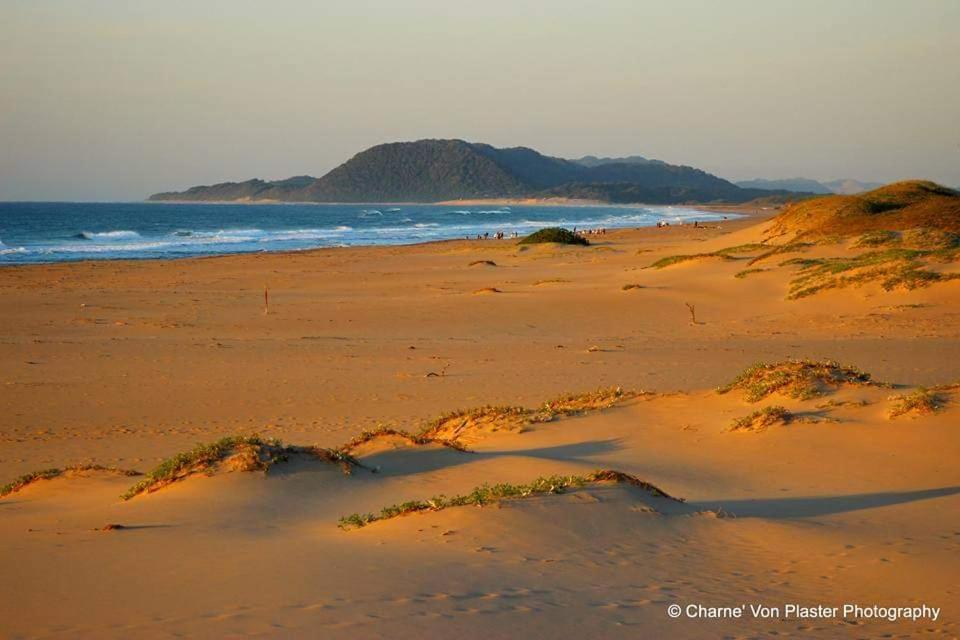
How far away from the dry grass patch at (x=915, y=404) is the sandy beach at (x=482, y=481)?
0.48 feet

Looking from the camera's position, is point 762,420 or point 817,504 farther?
point 762,420

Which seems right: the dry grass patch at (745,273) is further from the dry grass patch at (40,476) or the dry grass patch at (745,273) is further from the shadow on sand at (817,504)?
the dry grass patch at (40,476)

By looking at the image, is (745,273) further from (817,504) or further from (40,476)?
(40,476)

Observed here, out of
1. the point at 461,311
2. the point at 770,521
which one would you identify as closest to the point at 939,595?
the point at 770,521

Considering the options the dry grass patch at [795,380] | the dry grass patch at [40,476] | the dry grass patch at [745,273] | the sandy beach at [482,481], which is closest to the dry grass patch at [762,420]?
the sandy beach at [482,481]

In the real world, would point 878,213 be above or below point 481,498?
above

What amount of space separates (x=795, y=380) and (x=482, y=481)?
14.7 ft

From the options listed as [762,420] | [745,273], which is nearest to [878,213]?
[745,273]

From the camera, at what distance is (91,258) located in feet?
157

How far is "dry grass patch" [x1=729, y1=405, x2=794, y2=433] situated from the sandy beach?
0.13 feet

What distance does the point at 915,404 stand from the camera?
374 inches

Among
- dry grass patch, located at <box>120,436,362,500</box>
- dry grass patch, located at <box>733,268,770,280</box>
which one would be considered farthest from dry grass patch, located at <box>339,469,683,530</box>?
dry grass patch, located at <box>733,268,770,280</box>

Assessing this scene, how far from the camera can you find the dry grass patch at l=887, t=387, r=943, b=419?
Result: 9469mm

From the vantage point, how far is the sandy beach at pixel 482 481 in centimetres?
501
